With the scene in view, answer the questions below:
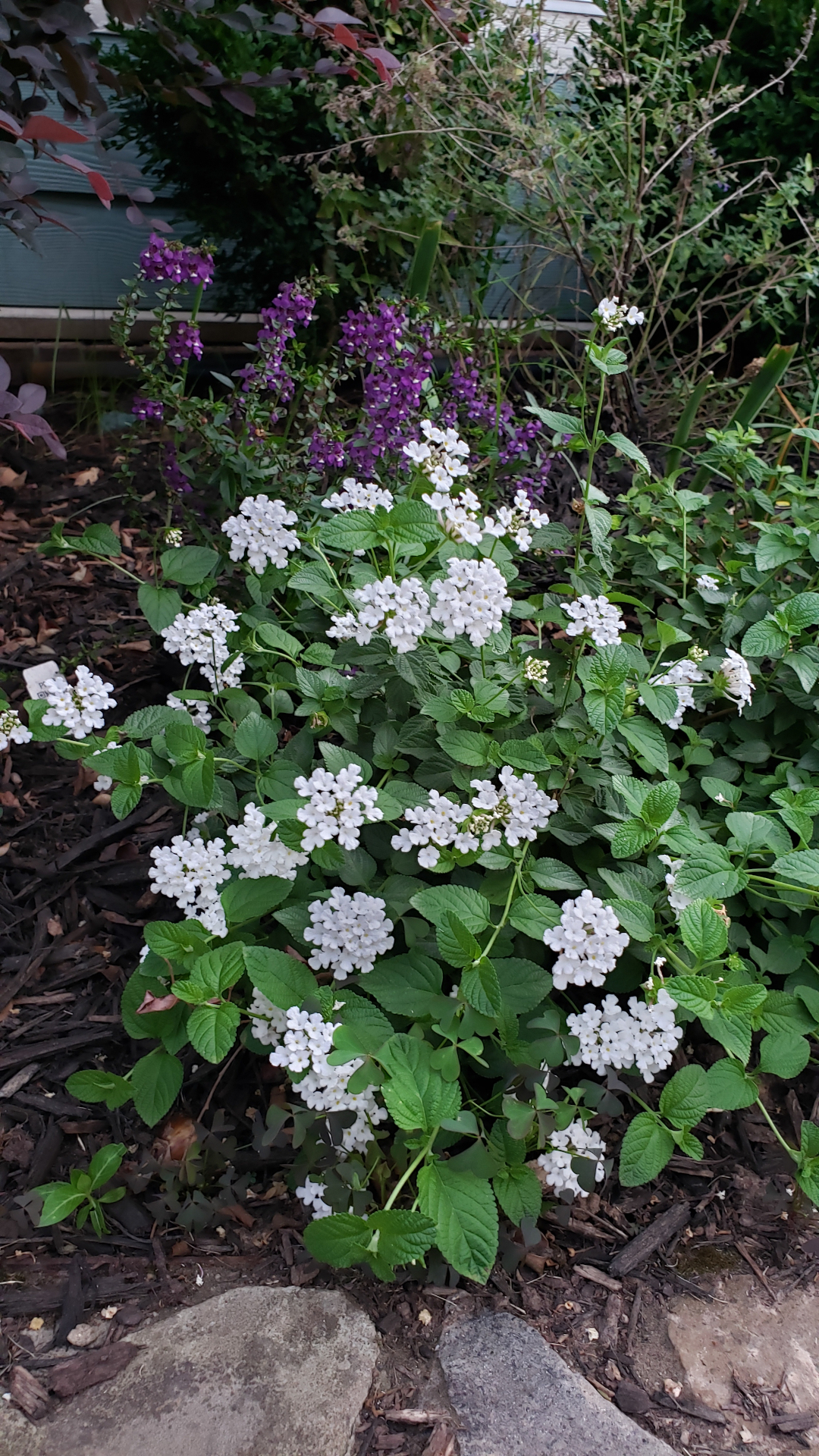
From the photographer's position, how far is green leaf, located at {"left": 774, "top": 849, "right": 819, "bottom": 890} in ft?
4.46

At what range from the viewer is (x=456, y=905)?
1332mm

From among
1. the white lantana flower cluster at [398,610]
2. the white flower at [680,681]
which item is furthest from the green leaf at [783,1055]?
the white lantana flower cluster at [398,610]

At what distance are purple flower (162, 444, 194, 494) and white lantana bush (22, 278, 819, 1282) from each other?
0.15 metres

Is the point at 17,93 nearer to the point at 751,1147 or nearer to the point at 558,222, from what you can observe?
the point at 558,222

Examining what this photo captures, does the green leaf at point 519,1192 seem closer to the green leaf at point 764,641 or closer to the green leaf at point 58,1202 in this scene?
the green leaf at point 58,1202

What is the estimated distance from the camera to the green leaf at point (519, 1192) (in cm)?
129

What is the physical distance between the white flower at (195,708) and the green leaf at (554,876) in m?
0.63

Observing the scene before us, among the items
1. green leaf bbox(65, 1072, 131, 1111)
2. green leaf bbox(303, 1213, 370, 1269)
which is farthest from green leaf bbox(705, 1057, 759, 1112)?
green leaf bbox(65, 1072, 131, 1111)

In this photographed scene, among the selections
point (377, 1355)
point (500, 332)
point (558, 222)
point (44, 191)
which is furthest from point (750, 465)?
point (44, 191)

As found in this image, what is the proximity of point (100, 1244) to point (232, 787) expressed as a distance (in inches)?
27.1

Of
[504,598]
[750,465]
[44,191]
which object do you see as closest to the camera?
[504,598]

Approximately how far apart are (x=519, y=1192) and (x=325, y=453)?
144 cm

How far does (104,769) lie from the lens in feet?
4.86

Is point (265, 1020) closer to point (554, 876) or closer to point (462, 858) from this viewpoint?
point (462, 858)
